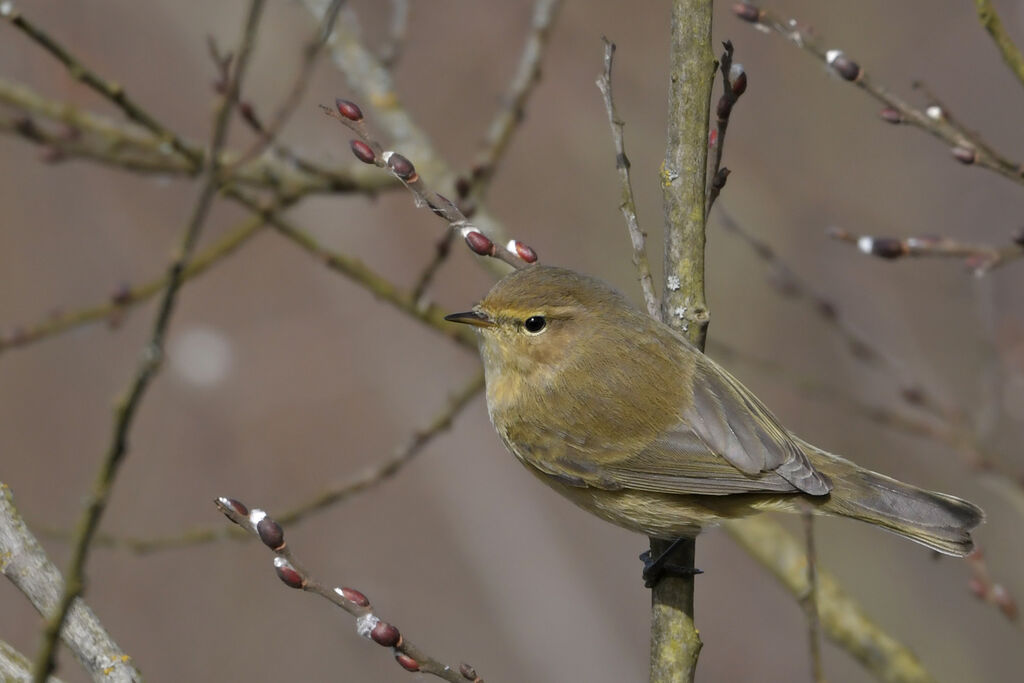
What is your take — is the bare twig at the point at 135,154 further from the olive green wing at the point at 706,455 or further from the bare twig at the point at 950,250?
the bare twig at the point at 950,250

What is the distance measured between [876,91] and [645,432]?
117 centimetres

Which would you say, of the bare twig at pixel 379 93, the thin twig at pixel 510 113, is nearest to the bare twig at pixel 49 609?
the thin twig at pixel 510 113

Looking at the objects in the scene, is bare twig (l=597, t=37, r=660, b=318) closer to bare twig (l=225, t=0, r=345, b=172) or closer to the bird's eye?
the bird's eye

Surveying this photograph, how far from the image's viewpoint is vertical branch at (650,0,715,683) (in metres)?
2.57

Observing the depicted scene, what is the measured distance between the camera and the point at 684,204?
2.78m

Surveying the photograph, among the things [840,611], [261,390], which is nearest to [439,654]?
[261,390]

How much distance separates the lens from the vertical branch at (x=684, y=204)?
2.57 m

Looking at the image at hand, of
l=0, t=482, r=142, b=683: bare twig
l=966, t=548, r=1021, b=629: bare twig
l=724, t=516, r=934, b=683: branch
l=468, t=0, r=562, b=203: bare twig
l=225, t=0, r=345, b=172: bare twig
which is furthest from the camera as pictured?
l=468, t=0, r=562, b=203: bare twig

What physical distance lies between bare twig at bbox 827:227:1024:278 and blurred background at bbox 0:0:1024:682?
10.9 ft

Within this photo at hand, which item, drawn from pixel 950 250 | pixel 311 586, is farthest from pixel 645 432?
pixel 311 586

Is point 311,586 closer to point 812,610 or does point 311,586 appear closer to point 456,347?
point 812,610

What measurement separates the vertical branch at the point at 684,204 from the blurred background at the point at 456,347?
3.61m

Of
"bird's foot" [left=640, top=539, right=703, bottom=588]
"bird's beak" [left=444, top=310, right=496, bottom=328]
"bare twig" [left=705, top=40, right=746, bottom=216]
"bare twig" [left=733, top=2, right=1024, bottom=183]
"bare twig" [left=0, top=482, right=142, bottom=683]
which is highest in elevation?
"bare twig" [left=733, top=2, right=1024, bottom=183]

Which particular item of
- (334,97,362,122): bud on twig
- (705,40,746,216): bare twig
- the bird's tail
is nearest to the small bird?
the bird's tail
